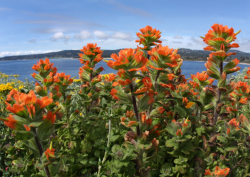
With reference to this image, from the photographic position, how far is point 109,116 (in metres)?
1.87

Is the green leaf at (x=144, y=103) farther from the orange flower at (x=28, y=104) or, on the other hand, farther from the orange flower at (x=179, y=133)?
the orange flower at (x=28, y=104)

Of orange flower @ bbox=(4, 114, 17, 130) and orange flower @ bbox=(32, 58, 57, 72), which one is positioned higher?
orange flower @ bbox=(32, 58, 57, 72)

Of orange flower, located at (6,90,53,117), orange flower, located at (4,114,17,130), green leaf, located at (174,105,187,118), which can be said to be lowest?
green leaf, located at (174,105,187,118)

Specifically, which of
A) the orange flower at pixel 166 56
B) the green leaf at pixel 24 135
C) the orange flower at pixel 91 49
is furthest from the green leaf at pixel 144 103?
the orange flower at pixel 91 49

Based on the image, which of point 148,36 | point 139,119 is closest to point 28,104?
point 139,119

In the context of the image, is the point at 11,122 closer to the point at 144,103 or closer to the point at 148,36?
the point at 144,103

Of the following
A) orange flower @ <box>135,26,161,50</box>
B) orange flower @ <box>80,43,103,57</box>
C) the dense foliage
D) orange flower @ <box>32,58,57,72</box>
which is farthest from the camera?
orange flower @ <box>80,43,103,57</box>

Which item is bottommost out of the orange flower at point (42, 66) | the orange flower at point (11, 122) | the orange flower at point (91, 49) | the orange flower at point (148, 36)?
the orange flower at point (11, 122)

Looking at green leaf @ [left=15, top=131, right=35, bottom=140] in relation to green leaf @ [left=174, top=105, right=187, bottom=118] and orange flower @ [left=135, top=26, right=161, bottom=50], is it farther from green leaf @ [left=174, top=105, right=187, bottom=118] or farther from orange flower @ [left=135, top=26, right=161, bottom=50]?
orange flower @ [left=135, top=26, right=161, bottom=50]

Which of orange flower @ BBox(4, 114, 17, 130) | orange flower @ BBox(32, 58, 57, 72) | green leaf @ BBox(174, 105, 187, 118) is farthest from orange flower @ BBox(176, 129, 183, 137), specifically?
orange flower @ BBox(32, 58, 57, 72)

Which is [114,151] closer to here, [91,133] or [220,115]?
[91,133]

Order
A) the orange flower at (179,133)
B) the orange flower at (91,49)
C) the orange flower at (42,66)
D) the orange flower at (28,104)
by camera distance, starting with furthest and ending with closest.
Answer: the orange flower at (91,49) < the orange flower at (42,66) < the orange flower at (179,133) < the orange flower at (28,104)

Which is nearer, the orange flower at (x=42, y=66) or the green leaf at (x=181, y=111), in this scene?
the green leaf at (x=181, y=111)

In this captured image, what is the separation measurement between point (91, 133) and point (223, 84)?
5.72ft
